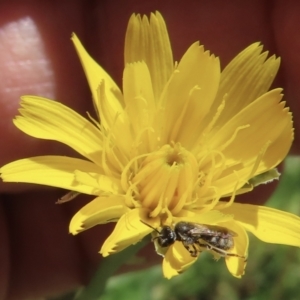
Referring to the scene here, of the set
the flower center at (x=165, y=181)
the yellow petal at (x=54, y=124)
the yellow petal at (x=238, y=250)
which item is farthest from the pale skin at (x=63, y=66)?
the yellow petal at (x=238, y=250)

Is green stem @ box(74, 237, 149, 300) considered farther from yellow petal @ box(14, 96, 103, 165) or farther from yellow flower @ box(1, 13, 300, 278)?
yellow petal @ box(14, 96, 103, 165)

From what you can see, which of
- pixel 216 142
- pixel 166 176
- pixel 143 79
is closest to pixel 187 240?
pixel 166 176

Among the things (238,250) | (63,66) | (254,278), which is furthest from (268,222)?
(254,278)

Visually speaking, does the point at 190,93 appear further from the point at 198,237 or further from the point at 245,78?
the point at 198,237

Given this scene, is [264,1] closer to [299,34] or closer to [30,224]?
[299,34]

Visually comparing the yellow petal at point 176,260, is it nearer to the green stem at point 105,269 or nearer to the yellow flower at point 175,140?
the yellow flower at point 175,140

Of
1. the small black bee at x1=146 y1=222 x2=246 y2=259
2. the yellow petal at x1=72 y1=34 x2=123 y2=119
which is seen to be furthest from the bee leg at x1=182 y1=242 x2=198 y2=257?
the yellow petal at x1=72 y1=34 x2=123 y2=119
